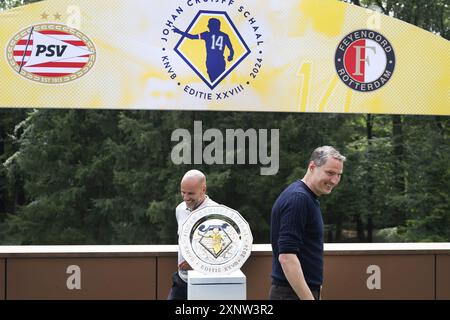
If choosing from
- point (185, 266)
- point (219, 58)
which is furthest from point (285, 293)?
point (219, 58)

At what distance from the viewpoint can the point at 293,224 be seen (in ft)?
9.17

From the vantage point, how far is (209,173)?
16312 mm

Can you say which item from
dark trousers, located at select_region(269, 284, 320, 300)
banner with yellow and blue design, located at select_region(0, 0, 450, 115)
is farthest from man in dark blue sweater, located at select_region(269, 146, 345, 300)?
banner with yellow and blue design, located at select_region(0, 0, 450, 115)

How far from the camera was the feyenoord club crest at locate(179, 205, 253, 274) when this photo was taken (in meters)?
3.30

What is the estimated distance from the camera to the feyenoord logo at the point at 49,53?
533cm

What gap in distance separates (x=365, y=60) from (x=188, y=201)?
281 cm

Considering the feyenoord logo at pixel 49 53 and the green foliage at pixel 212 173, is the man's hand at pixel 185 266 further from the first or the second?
the green foliage at pixel 212 173

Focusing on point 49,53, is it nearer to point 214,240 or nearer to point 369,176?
point 214,240

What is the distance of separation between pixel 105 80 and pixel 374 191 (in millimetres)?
12141

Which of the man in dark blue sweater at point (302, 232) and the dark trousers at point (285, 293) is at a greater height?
the man in dark blue sweater at point (302, 232)

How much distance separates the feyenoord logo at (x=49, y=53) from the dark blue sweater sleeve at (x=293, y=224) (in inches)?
122

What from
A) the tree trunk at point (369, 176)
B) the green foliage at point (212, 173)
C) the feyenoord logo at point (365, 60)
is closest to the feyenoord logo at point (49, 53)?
the feyenoord logo at point (365, 60)

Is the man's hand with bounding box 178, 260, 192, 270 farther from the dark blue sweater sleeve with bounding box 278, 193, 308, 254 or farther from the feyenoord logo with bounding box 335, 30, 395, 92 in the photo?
the feyenoord logo with bounding box 335, 30, 395, 92

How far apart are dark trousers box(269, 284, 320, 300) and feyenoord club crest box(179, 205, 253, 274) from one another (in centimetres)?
41
